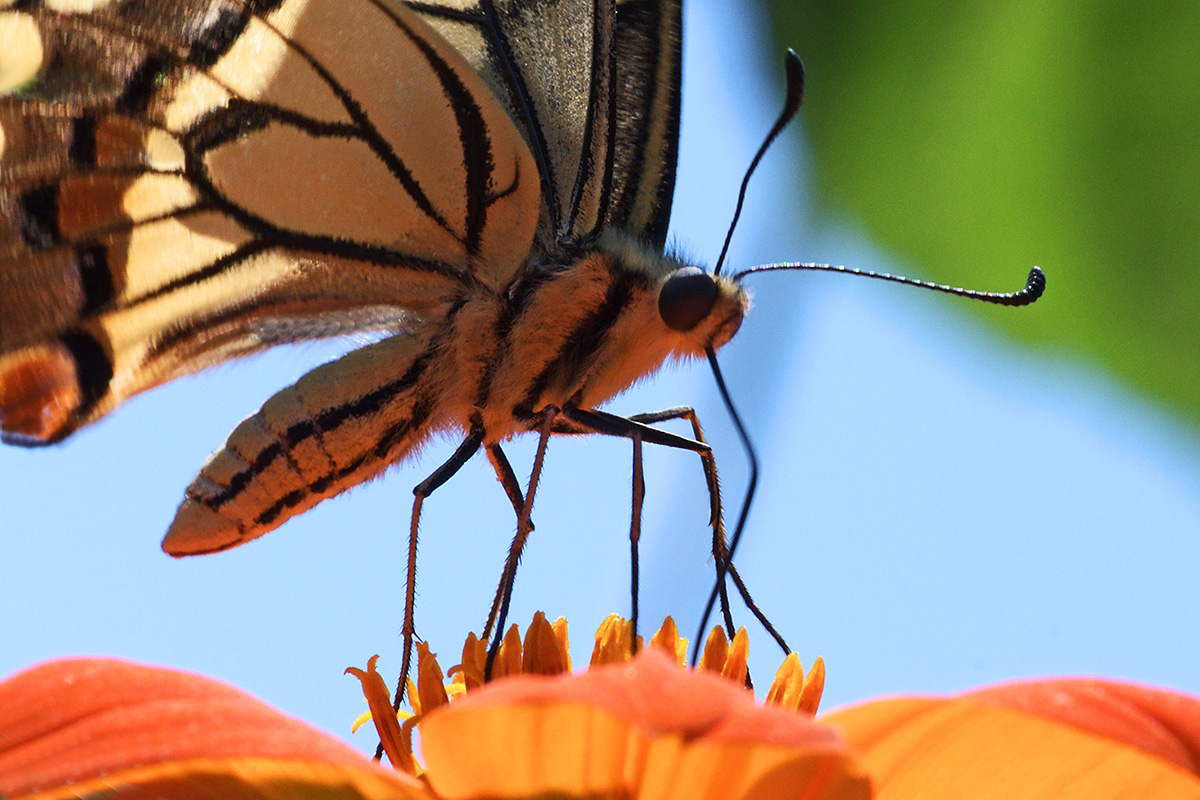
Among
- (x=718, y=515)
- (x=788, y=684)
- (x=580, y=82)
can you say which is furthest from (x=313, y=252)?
(x=788, y=684)

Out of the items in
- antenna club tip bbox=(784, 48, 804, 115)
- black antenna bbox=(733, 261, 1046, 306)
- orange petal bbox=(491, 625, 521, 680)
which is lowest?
orange petal bbox=(491, 625, 521, 680)

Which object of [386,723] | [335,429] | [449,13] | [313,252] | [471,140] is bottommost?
[386,723]

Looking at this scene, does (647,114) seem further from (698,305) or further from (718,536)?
(718,536)

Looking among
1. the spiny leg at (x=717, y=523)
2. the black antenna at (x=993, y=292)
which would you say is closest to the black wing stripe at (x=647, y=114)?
the spiny leg at (x=717, y=523)

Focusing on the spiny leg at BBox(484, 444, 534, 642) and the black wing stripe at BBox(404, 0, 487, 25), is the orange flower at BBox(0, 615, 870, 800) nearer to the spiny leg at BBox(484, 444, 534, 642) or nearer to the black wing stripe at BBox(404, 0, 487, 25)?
the spiny leg at BBox(484, 444, 534, 642)

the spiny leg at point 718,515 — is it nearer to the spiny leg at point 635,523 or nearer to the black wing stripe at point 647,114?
the spiny leg at point 635,523

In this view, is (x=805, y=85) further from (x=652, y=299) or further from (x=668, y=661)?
(x=652, y=299)

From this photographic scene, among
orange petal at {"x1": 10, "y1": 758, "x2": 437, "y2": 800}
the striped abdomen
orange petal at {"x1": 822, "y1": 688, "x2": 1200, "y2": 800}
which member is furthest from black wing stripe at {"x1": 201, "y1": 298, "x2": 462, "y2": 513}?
orange petal at {"x1": 822, "y1": 688, "x2": 1200, "y2": 800}

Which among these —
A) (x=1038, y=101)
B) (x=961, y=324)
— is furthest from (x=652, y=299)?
(x=1038, y=101)
